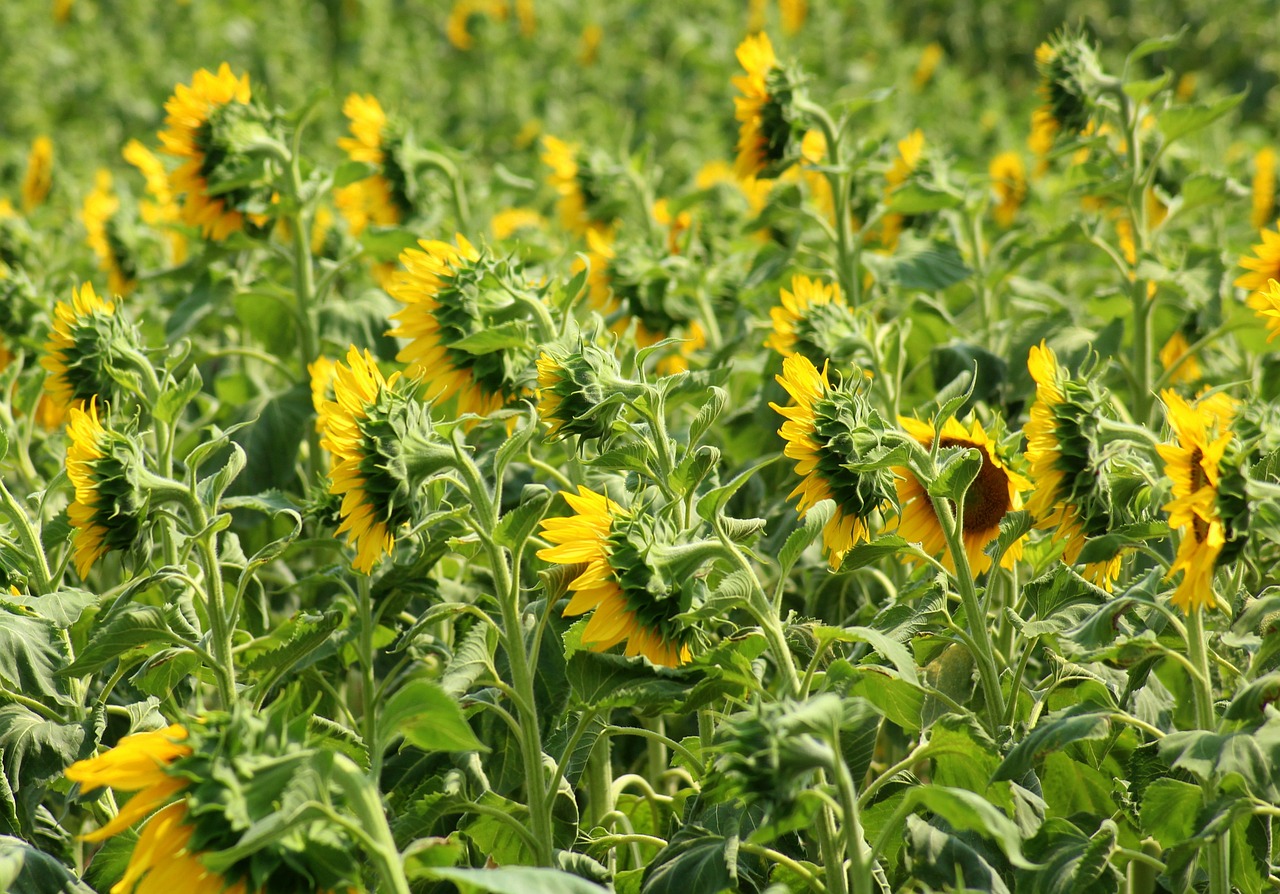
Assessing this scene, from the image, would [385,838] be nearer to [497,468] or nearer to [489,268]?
[497,468]

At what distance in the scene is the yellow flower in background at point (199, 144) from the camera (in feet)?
7.32

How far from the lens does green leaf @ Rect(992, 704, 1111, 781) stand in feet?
4.07

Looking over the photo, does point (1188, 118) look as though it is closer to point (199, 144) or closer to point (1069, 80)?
point (1069, 80)

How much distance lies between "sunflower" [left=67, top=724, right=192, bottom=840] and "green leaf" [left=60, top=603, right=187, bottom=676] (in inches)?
16.7

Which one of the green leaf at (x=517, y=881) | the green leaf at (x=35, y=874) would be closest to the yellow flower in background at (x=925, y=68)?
the green leaf at (x=35, y=874)

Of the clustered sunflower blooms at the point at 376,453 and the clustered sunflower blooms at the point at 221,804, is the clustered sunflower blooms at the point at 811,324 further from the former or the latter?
the clustered sunflower blooms at the point at 221,804

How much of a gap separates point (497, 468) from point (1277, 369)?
1.32 meters

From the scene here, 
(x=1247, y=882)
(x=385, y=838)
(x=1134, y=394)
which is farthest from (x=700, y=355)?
(x=385, y=838)

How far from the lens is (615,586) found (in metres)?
1.30

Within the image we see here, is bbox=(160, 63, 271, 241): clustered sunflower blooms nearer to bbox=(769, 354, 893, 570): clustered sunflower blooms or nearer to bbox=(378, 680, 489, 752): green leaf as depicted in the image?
bbox=(769, 354, 893, 570): clustered sunflower blooms

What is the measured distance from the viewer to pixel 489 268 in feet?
5.50

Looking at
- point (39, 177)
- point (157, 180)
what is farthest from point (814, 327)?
point (39, 177)

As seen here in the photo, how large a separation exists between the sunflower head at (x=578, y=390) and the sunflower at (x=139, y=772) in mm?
518

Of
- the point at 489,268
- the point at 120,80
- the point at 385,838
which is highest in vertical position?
the point at 120,80
